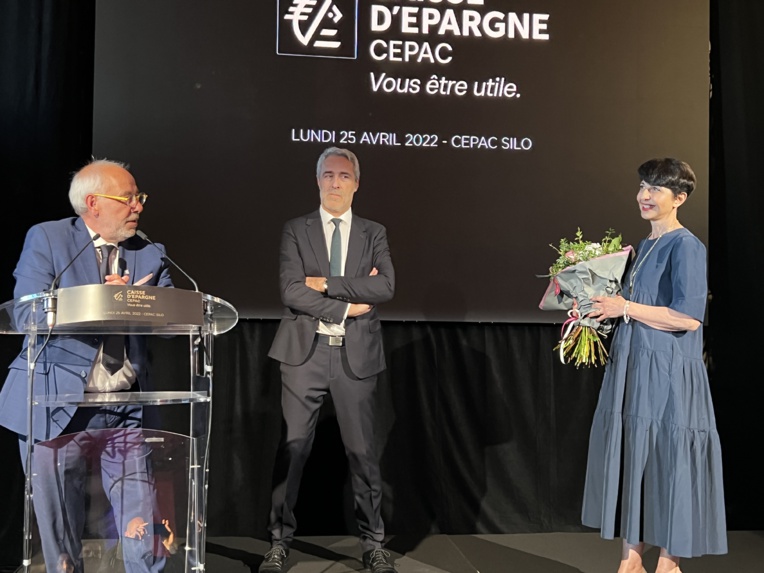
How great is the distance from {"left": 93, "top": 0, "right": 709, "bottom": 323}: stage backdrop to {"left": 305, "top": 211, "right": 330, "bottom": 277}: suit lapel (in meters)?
0.51

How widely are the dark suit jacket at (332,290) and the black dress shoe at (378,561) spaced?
830 mm

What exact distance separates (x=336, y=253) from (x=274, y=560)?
4.88 feet

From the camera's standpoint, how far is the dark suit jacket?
4020mm

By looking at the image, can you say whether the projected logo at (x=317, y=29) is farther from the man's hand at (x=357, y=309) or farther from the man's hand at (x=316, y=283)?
the man's hand at (x=357, y=309)

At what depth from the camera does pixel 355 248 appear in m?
4.24

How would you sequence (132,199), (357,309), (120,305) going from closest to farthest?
(120,305)
(132,199)
(357,309)

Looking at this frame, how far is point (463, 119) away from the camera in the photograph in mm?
4961

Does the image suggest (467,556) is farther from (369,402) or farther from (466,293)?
(466,293)

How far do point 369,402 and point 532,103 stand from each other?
207cm

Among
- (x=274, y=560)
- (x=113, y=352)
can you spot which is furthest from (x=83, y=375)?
(x=274, y=560)

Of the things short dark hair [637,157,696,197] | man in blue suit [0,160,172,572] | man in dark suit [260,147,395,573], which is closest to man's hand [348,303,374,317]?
man in dark suit [260,147,395,573]

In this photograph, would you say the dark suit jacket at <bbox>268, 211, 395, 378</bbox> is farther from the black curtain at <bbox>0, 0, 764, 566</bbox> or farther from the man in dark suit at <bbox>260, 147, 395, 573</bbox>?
the black curtain at <bbox>0, 0, 764, 566</bbox>

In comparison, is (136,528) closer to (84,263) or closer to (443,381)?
(84,263)

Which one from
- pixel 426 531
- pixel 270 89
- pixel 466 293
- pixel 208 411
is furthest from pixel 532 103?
pixel 208 411
